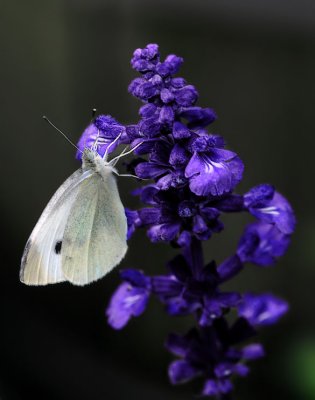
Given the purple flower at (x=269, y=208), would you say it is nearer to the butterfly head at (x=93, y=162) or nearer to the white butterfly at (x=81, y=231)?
the white butterfly at (x=81, y=231)

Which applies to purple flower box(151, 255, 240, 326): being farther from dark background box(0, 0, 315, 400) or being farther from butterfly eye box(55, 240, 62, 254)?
dark background box(0, 0, 315, 400)

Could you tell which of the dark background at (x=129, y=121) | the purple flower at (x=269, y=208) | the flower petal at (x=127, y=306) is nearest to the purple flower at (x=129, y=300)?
the flower petal at (x=127, y=306)

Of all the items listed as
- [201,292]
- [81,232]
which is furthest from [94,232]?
[201,292]

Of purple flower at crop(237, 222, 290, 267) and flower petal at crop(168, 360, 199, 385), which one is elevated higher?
purple flower at crop(237, 222, 290, 267)

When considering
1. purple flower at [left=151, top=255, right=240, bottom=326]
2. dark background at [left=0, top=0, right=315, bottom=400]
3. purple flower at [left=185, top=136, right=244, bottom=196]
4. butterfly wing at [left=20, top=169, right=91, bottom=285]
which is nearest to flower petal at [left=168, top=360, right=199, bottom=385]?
purple flower at [left=151, top=255, right=240, bottom=326]

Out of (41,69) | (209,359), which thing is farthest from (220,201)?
(41,69)

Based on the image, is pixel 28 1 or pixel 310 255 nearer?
pixel 310 255

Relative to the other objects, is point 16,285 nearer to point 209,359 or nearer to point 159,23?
point 159,23

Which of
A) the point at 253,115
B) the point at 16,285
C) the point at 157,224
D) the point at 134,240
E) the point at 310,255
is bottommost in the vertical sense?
the point at 16,285
